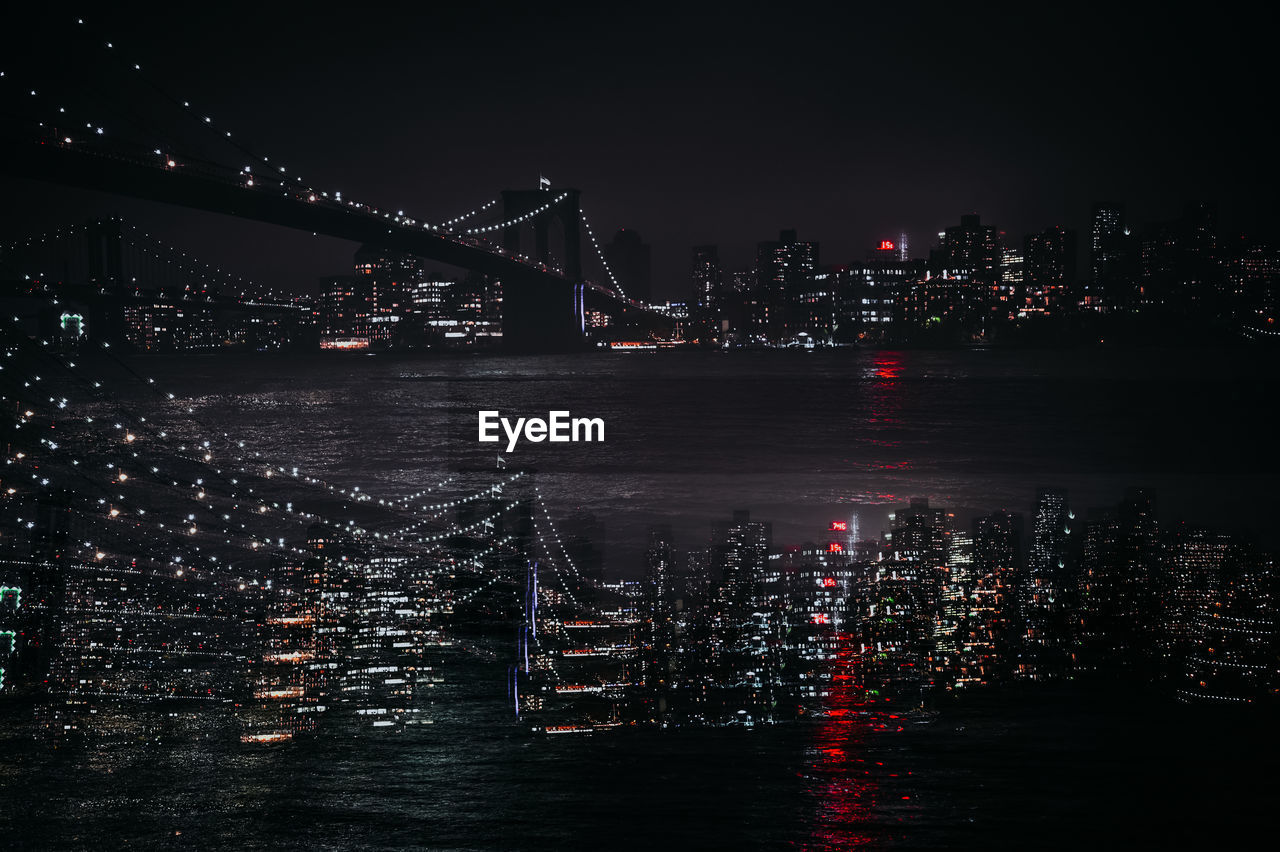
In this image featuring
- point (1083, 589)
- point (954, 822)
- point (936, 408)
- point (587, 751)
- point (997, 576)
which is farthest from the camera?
point (936, 408)

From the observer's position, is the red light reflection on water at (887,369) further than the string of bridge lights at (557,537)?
Yes

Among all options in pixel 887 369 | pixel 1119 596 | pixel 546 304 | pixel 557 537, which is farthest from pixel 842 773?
pixel 887 369

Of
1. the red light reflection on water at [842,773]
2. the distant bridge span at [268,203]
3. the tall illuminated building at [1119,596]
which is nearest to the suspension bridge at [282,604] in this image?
the red light reflection on water at [842,773]

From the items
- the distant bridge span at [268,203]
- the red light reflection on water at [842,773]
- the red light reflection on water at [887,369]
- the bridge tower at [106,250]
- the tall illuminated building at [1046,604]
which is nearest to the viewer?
the red light reflection on water at [842,773]

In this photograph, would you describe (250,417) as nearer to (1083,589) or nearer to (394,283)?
(1083,589)

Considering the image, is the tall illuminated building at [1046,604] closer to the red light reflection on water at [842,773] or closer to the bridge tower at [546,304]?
the red light reflection on water at [842,773]

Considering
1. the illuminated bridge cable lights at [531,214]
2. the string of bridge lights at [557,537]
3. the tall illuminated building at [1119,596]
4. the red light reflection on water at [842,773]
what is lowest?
the string of bridge lights at [557,537]

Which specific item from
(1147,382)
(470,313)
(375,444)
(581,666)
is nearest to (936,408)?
(1147,382)

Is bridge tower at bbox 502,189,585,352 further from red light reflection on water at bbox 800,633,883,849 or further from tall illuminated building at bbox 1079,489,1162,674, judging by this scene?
red light reflection on water at bbox 800,633,883,849
